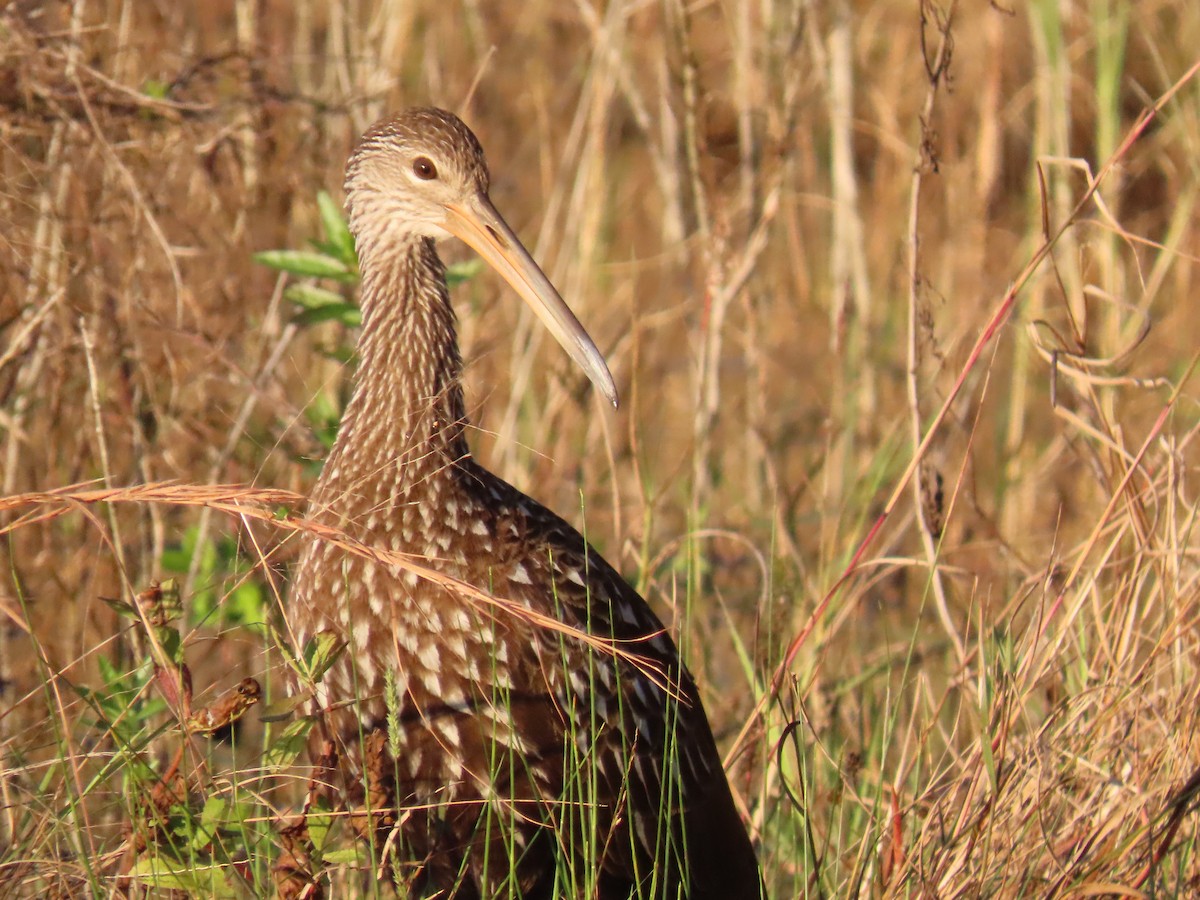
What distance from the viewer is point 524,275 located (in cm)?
321

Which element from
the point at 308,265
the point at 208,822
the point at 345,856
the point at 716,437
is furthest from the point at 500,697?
the point at 716,437

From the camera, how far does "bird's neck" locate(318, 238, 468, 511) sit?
320 cm

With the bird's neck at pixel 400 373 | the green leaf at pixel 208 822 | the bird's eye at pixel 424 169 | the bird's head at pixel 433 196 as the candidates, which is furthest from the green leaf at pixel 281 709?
the bird's eye at pixel 424 169

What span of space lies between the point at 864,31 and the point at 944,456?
Answer: 251cm

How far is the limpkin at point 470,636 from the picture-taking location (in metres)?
2.93

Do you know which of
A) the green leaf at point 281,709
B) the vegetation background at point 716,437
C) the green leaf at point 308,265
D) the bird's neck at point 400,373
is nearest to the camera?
the green leaf at point 281,709

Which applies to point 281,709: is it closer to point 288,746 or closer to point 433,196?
point 288,746

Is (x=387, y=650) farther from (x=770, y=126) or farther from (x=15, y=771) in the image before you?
(x=770, y=126)

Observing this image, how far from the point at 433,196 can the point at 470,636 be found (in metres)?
0.92

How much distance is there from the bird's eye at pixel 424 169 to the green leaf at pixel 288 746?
4.13 ft

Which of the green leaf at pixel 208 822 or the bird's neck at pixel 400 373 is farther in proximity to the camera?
the bird's neck at pixel 400 373

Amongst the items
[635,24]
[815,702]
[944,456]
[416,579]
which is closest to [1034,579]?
[815,702]

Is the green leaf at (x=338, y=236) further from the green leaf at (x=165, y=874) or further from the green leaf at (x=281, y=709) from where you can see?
the green leaf at (x=165, y=874)

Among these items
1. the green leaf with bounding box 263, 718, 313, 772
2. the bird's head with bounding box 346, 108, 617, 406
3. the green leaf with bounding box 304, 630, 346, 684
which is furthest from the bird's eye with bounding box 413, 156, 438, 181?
the green leaf with bounding box 263, 718, 313, 772
